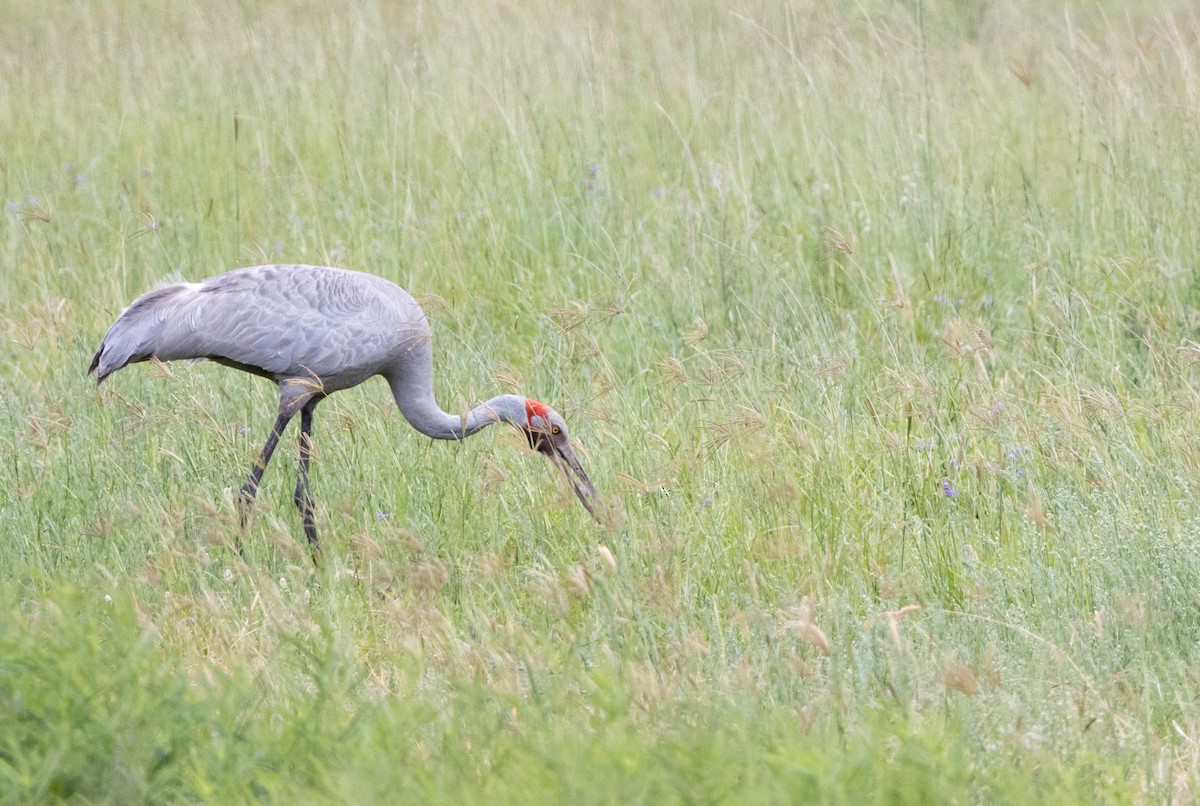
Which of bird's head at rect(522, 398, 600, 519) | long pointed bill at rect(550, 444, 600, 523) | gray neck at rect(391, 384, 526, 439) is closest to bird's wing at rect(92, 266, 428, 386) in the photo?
gray neck at rect(391, 384, 526, 439)

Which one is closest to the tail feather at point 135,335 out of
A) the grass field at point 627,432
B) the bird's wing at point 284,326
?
the bird's wing at point 284,326

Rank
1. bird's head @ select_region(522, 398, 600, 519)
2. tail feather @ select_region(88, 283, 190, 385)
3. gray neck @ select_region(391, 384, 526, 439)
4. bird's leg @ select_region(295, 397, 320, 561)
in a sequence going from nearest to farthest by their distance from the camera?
bird's leg @ select_region(295, 397, 320, 561), bird's head @ select_region(522, 398, 600, 519), gray neck @ select_region(391, 384, 526, 439), tail feather @ select_region(88, 283, 190, 385)

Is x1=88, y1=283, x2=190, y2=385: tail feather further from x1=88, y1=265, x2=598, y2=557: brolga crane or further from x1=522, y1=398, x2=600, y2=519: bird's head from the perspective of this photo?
x1=522, y1=398, x2=600, y2=519: bird's head

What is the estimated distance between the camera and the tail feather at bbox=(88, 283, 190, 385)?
544 centimetres

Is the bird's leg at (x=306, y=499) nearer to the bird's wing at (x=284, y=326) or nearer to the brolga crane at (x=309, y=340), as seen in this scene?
the brolga crane at (x=309, y=340)

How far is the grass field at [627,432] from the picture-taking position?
303 centimetres

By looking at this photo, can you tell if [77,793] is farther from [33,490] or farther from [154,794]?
[33,490]

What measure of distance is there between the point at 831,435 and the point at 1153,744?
195cm

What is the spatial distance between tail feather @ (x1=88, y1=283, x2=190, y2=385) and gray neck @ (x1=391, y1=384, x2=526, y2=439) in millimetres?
904

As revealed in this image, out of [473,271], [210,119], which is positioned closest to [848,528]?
[473,271]

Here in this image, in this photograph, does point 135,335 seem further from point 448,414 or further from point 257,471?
point 448,414

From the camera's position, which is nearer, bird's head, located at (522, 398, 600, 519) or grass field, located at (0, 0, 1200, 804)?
grass field, located at (0, 0, 1200, 804)

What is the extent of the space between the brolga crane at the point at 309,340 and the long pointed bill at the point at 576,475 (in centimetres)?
1

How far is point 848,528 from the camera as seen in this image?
14.9ft
